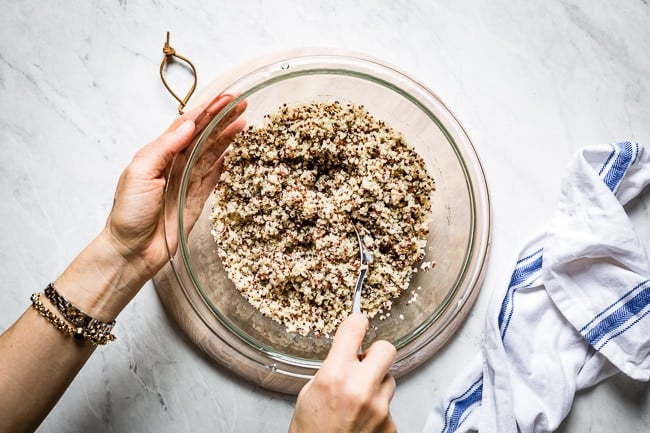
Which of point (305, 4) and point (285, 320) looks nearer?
point (285, 320)

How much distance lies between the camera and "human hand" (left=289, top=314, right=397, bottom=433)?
1036mm

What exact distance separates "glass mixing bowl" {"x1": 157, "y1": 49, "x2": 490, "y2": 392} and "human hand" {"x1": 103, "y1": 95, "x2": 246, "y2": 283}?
29mm

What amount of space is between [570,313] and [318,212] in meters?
0.67

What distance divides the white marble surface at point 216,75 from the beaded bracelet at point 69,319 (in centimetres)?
14

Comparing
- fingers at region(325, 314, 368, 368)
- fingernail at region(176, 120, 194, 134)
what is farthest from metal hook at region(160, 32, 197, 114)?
fingers at region(325, 314, 368, 368)

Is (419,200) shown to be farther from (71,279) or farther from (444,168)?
(71,279)

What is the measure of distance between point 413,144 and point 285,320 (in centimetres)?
52

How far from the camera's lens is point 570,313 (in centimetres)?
135

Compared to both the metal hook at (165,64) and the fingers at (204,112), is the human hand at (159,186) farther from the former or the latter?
the metal hook at (165,64)

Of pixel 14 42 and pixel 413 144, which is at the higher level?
pixel 14 42

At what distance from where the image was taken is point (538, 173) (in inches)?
55.9

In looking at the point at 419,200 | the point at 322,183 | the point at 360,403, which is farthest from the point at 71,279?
the point at 419,200

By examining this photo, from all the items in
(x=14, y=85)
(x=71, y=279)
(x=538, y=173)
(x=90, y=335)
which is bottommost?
(x=538, y=173)

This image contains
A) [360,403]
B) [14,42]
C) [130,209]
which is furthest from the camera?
[14,42]
